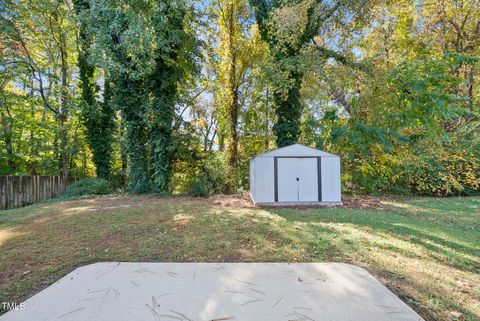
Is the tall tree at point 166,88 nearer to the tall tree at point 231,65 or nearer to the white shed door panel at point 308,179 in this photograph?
the tall tree at point 231,65

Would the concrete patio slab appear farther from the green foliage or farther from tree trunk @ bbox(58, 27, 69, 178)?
tree trunk @ bbox(58, 27, 69, 178)

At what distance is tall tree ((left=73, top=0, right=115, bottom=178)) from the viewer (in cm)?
1035

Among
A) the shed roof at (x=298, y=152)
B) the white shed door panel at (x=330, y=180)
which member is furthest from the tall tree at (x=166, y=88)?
the white shed door panel at (x=330, y=180)

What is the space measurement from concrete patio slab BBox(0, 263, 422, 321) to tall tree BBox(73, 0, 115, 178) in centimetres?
950

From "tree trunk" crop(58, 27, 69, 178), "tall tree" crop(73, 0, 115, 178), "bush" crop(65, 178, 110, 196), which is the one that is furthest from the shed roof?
"tree trunk" crop(58, 27, 69, 178)

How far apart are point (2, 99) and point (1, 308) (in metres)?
12.5

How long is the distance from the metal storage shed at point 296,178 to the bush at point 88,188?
6.36 m

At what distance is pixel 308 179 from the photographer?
694 centimetres

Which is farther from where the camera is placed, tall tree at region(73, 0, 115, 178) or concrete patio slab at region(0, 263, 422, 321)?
tall tree at region(73, 0, 115, 178)

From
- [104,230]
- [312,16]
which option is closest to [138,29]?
[312,16]

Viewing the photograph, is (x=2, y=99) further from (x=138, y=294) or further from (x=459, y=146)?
(x=459, y=146)

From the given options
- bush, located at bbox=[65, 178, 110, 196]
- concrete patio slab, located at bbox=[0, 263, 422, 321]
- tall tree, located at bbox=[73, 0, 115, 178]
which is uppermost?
tall tree, located at bbox=[73, 0, 115, 178]

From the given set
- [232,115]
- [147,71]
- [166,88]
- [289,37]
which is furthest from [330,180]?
[147,71]

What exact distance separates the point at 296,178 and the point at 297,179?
0.04 meters
